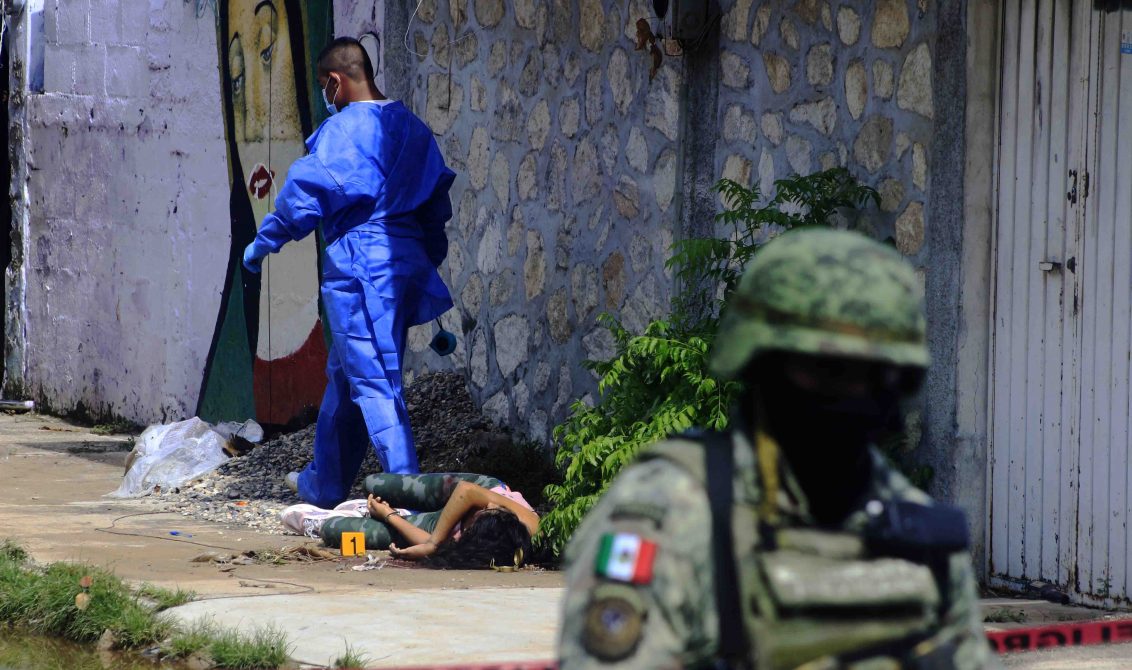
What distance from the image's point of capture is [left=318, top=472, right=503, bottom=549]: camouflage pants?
6.90 m

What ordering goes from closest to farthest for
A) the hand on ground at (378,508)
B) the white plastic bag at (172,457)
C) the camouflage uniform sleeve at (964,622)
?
the camouflage uniform sleeve at (964,622) < the hand on ground at (378,508) < the white plastic bag at (172,457)

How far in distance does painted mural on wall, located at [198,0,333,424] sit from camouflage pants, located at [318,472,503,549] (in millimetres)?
3254

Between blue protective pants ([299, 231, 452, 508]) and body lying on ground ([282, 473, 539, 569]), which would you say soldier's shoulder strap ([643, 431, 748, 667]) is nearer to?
body lying on ground ([282, 473, 539, 569])

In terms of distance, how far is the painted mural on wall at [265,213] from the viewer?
34.1ft

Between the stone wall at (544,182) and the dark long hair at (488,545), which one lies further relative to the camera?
the stone wall at (544,182)

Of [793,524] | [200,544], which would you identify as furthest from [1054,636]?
[200,544]

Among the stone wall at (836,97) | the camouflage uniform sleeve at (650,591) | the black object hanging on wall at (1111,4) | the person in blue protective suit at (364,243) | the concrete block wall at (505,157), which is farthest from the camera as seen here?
the person in blue protective suit at (364,243)

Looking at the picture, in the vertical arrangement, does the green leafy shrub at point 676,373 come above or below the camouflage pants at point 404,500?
above

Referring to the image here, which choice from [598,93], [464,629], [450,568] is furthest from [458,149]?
[464,629]

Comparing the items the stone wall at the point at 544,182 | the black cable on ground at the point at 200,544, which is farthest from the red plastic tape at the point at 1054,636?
the stone wall at the point at 544,182

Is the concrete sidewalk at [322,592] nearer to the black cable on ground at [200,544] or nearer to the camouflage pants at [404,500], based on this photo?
the black cable on ground at [200,544]

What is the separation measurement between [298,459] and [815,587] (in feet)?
25.1

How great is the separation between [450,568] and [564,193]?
2.67 metres

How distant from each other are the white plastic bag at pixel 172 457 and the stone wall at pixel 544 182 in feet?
4.47
